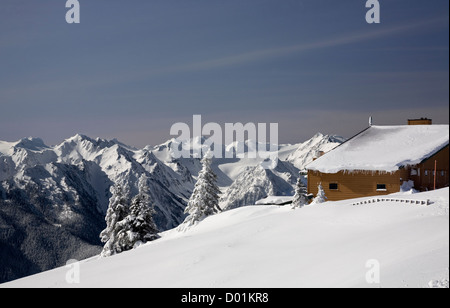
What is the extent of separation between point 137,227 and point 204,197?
658 cm

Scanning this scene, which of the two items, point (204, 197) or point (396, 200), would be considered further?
point (204, 197)

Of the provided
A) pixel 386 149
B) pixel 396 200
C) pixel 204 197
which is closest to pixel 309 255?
pixel 396 200

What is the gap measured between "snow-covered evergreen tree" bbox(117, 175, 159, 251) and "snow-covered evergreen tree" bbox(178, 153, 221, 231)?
3.48 meters

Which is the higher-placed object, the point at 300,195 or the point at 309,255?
the point at 300,195

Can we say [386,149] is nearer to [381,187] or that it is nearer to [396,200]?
[381,187]

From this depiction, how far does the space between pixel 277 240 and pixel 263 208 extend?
39.8 ft

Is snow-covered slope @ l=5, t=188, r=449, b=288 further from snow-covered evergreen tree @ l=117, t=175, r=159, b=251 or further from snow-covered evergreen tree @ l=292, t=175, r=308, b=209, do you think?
snow-covered evergreen tree @ l=117, t=175, r=159, b=251

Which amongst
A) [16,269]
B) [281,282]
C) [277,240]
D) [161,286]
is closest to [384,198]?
[277,240]

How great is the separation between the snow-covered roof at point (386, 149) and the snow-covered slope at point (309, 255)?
28.6 feet

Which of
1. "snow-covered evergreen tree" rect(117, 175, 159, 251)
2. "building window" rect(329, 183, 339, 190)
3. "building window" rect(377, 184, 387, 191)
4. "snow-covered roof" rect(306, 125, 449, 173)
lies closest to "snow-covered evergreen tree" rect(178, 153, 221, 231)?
"snow-covered evergreen tree" rect(117, 175, 159, 251)

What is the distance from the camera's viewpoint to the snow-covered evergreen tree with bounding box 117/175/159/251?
35.0m

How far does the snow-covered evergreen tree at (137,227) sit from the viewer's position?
34969mm

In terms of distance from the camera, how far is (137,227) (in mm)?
35812
